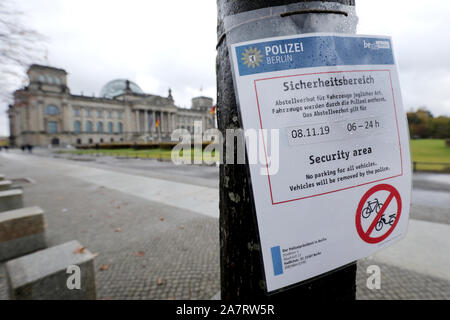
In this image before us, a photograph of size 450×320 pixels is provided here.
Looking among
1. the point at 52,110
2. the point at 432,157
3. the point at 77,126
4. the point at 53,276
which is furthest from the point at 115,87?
the point at 53,276

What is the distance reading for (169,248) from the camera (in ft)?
13.5

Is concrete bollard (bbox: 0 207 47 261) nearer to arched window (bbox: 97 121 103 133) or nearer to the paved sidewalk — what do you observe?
the paved sidewalk

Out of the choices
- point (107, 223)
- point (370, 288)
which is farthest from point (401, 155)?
point (107, 223)

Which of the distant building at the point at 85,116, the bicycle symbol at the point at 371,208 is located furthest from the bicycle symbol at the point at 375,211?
the distant building at the point at 85,116

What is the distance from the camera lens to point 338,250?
3.09 ft

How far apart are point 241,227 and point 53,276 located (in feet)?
8.30

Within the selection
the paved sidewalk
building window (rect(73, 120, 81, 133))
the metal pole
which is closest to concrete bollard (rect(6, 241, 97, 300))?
the paved sidewalk

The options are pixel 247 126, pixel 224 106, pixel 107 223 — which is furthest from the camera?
Result: pixel 107 223
